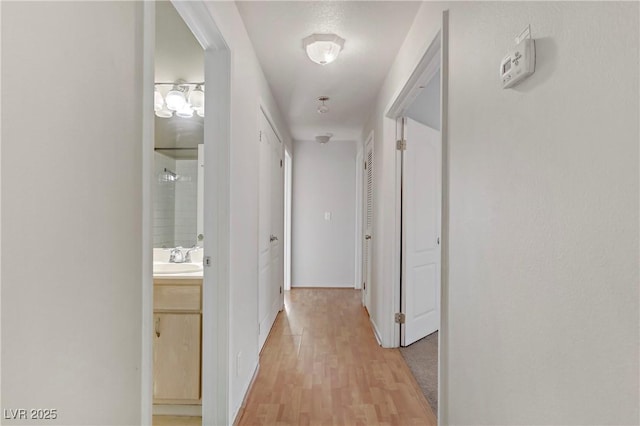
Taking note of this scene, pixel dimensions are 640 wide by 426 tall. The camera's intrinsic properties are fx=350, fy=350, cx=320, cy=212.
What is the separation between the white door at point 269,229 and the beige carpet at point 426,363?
1.24m

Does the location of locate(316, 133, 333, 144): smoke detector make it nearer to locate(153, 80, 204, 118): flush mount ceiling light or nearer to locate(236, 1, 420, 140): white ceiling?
locate(236, 1, 420, 140): white ceiling

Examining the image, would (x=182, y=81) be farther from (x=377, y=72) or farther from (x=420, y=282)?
(x=420, y=282)

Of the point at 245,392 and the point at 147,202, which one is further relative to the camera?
the point at 245,392

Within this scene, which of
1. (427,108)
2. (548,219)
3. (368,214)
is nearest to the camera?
(548,219)

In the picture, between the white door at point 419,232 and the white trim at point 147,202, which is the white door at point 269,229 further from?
the white trim at point 147,202

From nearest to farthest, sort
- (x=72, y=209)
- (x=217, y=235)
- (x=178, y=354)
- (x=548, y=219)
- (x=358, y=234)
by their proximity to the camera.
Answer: (x=72, y=209)
(x=548, y=219)
(x=217, y=235)
(x=178, y=354)
(x=358, y=234)

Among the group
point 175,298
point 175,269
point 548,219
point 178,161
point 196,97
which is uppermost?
point 196,97

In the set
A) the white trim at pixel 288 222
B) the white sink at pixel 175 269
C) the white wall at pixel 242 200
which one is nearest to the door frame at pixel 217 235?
the white wall at pixel 242 200

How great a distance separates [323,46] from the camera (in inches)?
90.0

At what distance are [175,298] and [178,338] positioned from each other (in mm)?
229

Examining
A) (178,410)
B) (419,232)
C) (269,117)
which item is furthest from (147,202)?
(419,232)

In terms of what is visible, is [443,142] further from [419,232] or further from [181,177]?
[181,177]

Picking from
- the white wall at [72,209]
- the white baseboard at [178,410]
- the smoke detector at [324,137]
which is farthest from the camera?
the smoke detector at [324,137]

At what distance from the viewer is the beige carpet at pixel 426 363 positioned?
228 centimetres
